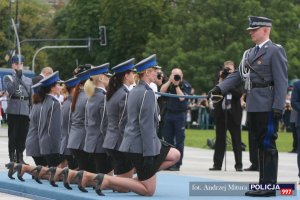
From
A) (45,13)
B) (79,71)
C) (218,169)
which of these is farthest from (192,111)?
(45,13)

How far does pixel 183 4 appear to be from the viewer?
85.4 meters

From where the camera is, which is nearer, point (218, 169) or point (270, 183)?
point (270, 183)

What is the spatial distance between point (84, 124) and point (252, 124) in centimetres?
309

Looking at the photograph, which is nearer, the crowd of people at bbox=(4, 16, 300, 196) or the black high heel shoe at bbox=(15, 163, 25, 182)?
the crowd of people at bbox=(4, 16, 300, 196)

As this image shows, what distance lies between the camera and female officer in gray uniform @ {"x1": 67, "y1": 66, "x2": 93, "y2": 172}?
1722 cm

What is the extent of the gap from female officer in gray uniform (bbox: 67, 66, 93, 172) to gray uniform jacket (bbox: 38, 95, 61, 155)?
901 mm

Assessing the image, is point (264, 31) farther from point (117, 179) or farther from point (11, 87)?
point (11, 87)

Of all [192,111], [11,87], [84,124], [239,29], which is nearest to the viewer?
[84,124]

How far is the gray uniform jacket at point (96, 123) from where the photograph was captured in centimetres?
1666

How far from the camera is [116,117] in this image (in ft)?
52.5

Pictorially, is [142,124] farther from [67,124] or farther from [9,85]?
[9,85]

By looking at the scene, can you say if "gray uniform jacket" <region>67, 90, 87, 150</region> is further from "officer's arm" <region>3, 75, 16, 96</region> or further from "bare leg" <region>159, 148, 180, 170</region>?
"officer's arm" <region>3, 75, 16, 96</region>

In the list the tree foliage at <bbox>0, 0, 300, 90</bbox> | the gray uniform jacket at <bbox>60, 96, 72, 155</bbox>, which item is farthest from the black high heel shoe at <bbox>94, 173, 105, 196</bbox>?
the tree foliage at <bbox>0, 0, 300, 90</bbox>

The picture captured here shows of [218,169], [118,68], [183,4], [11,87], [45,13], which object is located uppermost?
[118,68]
